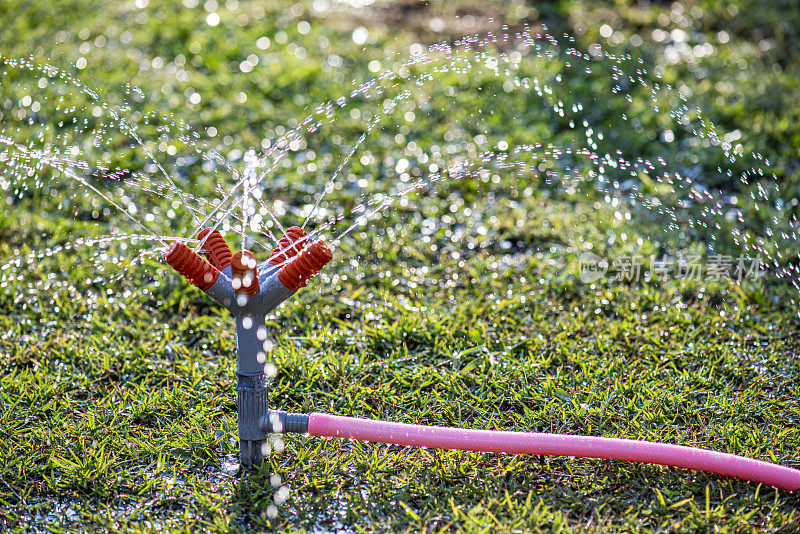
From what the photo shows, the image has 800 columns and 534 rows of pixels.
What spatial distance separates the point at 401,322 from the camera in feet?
10.1

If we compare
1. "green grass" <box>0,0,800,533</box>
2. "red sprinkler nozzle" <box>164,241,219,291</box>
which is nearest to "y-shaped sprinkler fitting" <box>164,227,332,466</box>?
"red sprinkler nozzle" <box>164,241,219,291</box>

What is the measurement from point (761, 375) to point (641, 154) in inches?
71.0

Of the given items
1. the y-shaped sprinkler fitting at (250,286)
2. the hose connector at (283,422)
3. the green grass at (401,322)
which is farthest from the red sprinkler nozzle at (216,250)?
the green grass at (401,322)

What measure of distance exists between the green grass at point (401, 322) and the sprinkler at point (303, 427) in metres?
0.07

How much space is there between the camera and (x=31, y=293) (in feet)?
10.6

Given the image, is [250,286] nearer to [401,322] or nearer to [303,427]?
[303,427]

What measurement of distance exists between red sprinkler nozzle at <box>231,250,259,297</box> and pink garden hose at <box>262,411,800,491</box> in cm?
36

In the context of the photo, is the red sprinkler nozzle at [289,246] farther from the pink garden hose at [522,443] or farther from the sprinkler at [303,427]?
the pink garden hose at [522,443]

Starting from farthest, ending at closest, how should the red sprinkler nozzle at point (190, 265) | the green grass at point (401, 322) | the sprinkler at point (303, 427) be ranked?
the green grass at point (401, 322), the sprinkler at point (303, 427), the red sprinkler nozzle at point (190, 265)

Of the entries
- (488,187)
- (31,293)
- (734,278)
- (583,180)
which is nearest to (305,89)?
(488,187)

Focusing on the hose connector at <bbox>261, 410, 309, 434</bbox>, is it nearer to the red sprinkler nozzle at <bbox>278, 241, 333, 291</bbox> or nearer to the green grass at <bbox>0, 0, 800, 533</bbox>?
the green grass at <bbox>0, 0, 800, 533</bbox>

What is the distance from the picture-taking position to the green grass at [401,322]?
90.3 inches

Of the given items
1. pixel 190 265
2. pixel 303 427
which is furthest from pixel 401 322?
pixel 190 265

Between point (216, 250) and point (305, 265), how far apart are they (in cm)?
29
